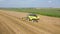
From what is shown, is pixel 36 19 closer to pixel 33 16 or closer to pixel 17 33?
pixel 33 16

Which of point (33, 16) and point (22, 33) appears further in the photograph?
point (33, 16)

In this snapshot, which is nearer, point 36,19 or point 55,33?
point 55,33

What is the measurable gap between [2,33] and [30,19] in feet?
42.4

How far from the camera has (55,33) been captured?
45.5ft

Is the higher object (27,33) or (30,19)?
(27,33)

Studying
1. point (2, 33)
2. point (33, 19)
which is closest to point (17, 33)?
point (2, 33)

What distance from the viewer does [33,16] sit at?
2766cm

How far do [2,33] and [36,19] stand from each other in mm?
13171

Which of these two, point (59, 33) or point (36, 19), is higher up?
point (59, 33)

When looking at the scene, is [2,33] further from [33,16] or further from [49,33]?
[33,16]

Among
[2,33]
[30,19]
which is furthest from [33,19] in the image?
[2,33]

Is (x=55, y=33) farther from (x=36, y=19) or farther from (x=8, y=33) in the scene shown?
(x=36, y=19)

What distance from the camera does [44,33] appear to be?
45.3 feet

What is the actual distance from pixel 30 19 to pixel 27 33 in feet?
43.4
